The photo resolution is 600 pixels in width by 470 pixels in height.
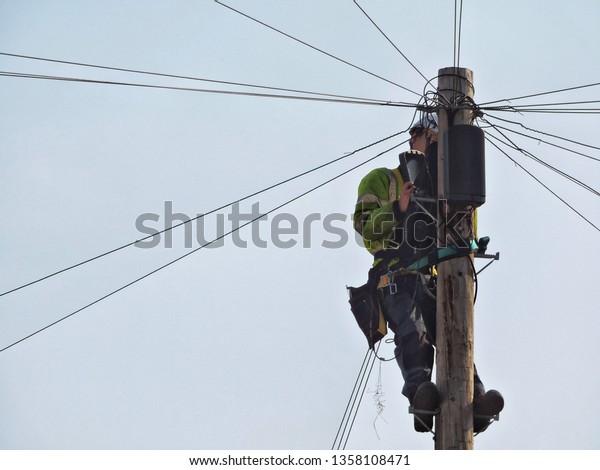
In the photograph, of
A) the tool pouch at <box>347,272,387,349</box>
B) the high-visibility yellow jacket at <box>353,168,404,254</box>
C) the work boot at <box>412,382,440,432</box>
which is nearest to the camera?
the work boot at <box>412,382,440,432</box>

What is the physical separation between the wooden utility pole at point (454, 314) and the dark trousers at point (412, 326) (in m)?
0.25

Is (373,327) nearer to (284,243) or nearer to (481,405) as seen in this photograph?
(481,405)

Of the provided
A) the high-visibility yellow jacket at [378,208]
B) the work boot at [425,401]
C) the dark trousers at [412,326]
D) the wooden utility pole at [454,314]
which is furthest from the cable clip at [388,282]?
the work boot at [425,401]

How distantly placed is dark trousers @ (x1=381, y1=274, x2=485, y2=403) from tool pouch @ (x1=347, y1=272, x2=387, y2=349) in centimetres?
9


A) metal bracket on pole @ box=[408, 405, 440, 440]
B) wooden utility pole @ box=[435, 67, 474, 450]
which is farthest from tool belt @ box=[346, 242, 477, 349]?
metal bracket on pole @ box=[408, 405, 440, 440]

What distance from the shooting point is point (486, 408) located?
7.18m

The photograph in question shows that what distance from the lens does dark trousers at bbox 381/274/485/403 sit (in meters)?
7.53

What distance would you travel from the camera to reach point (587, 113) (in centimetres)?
881

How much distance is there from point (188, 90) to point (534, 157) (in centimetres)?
281

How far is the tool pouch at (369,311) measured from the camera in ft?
26.6

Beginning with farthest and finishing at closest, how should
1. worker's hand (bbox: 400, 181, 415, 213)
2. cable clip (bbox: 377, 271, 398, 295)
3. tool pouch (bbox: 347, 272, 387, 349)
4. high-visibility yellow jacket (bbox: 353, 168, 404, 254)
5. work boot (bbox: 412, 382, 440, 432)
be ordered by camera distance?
tool pouch (bbox: 347, 272, 387, 349), cable clip (bbox: 377, 271, 398, 295), high-visibility yellow jacket (bbox: 353, 168, 404, 254), worker's hand (bbox: 400, 181, 415, 213), work boot (bbox: 412, 382, 440, 432)

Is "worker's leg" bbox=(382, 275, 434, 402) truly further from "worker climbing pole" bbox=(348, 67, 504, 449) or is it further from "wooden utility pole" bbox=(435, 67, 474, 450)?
"wooden utility pole" bbox=(435, 67, 474, 450)

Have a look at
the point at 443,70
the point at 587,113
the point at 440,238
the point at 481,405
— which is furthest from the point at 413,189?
the point at 587,113

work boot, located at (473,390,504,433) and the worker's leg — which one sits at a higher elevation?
the worker's leg
